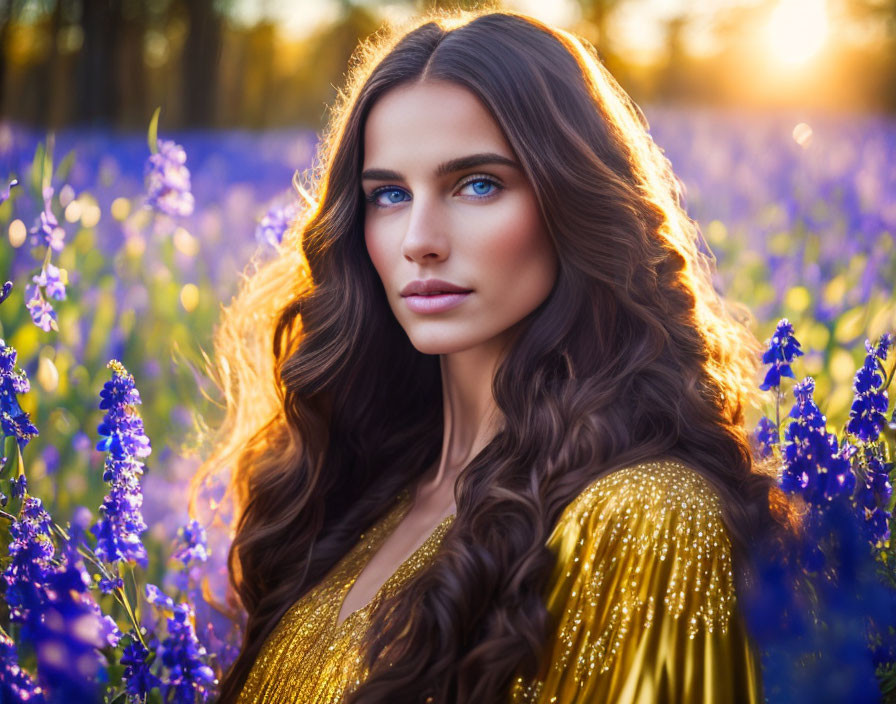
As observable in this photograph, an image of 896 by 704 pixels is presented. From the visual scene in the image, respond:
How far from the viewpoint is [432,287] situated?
176 cm

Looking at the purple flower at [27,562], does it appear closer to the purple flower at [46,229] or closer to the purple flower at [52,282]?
the purple flower at [52,282]

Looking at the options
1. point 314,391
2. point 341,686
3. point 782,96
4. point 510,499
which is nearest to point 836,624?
point 510,499

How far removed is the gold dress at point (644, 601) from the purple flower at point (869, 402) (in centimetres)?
27

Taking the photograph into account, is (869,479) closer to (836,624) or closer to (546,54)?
(836,624)

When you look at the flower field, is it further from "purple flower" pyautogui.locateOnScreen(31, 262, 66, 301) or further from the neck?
the neck

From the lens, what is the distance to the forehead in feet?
5.73

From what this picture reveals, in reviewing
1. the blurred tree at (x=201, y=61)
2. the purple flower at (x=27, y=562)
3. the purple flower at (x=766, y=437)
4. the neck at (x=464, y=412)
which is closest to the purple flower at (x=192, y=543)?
the neck at (x=464, y=412)

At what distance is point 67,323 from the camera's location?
3.02m

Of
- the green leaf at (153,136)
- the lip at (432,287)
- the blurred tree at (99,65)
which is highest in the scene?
the blurred tree at (99,65)

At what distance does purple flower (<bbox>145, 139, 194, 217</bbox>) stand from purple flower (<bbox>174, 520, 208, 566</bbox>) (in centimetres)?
88

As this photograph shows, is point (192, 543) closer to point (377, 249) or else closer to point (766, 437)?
point (377, 249)

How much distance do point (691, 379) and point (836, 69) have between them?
7676 millimetres

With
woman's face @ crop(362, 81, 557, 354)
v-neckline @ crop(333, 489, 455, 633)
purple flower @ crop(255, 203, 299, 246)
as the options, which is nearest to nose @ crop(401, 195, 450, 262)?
woman's face @ crop(362, 81, 557, 354)

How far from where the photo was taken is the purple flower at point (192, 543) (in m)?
2.10
